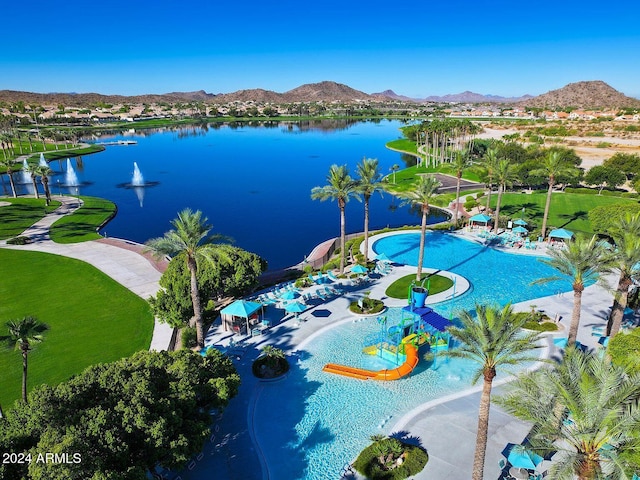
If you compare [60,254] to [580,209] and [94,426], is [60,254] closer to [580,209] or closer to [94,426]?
[94,426]

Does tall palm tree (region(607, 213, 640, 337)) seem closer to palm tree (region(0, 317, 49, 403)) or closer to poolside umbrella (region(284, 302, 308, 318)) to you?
poolside umbrella (region(284, 302, 308, 318))

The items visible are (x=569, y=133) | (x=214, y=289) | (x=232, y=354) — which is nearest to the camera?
(x=232, y=354)

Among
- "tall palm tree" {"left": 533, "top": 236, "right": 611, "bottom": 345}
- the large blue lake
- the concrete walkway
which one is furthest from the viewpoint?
the large blue lake

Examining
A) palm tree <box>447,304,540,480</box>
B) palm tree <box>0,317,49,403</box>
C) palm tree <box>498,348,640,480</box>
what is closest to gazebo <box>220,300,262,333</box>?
palm tree <box>0,317,49,403</box>

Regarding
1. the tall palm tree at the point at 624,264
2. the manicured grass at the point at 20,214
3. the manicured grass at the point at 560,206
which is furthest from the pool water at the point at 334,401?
the manicured grass at the point at 20,214

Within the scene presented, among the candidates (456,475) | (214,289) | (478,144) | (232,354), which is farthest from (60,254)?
(478,144)

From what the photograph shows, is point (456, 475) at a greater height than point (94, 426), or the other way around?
point (94, 426)

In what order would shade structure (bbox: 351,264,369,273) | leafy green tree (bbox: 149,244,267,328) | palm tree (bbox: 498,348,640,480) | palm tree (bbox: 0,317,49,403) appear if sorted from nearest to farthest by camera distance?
palm tree (bbox: 498,348,640,480) → palm tree (bbox: 0,317,49,403) → leafy green tree (bbox: 149,244,267,328) → shade structure (bbox: 351,264,369,273)
